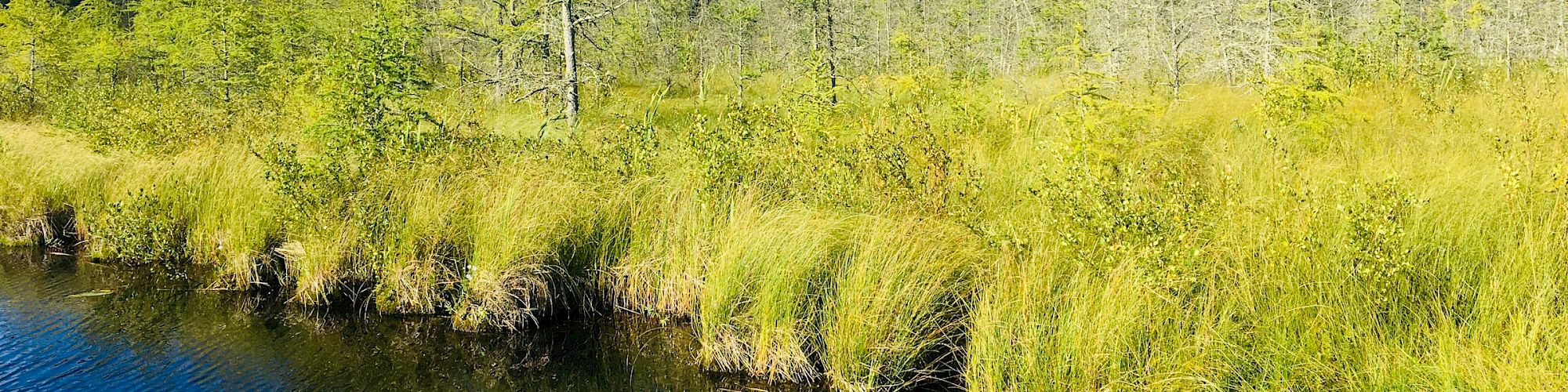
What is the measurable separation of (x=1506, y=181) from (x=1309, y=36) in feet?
24.2

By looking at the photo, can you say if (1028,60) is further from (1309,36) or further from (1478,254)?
(1478,254)

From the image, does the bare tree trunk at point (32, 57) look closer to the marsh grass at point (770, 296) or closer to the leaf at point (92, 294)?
the leaf at point (92, 294)

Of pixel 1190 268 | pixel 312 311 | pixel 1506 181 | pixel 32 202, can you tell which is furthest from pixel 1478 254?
pixel 32 202

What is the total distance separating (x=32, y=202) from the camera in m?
8.58

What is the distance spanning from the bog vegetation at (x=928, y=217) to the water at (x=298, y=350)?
230mm

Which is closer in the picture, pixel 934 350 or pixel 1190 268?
pixel 1190 268

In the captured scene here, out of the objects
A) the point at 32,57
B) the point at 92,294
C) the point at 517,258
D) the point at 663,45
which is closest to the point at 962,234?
the point at 517,258

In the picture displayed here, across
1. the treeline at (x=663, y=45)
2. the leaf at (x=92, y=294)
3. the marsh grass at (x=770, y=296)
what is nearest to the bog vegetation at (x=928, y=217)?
the marsh grass at (x=770, y=296)

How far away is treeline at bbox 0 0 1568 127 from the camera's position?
36.5ft

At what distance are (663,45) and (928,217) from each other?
20.1 metres

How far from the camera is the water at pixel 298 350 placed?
4.95 meters

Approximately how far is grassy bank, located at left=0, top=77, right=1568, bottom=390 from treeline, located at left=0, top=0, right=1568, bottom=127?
1167 mm

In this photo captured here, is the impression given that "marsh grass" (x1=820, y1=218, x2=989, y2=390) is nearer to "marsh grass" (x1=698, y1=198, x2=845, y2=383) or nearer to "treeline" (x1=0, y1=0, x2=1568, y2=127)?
"marsh grass" (x1=698, y1=198, x2=845, y2=383)

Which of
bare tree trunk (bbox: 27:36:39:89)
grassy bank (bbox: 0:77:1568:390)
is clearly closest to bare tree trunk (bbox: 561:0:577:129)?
grassy bank (bbox: 0:77:1568:390)
